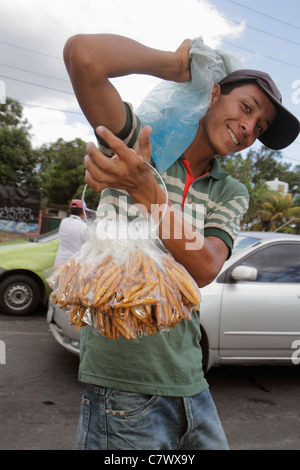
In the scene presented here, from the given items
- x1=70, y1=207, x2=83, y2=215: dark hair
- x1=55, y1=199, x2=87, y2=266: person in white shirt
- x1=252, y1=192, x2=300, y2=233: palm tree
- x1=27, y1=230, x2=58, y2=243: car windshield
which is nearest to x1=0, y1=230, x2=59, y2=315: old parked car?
x1=27, y1=230, x2=58, y2=243: car windshield

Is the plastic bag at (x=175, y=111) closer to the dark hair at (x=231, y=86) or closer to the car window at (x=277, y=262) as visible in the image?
the dark hair at (x=231, y=86)

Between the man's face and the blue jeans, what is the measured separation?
34.2 inches

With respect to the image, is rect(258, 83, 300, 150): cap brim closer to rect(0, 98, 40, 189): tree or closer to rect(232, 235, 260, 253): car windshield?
rect(232, 235, 260, 253): car windshield

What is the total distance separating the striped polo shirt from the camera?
133 centimetres

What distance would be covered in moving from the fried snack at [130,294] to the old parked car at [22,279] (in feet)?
19.4

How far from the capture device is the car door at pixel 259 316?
4492 millimetres


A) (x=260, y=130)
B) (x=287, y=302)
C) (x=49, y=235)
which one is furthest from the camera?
(x=49, y=235)

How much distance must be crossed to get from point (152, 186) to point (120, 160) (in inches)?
4.8

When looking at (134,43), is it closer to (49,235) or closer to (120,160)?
(120,160)

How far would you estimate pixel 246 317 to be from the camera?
14.8ft

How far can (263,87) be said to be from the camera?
1.40 m

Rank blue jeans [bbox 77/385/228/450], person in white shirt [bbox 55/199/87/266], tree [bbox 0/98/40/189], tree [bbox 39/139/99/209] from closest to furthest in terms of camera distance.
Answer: blue jeans [bbox 77/385/228/450], person in white shirt [bbox 55/199/87/266], tree [bbox 0/98/40/189], tree [bbox 39/139/99/209]

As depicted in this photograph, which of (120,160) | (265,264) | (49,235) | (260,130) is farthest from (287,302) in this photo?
(49,235)
